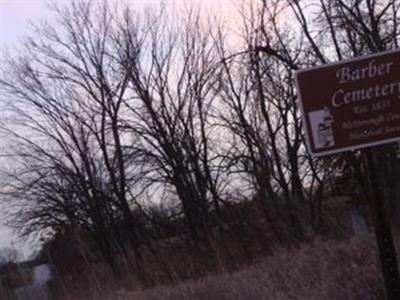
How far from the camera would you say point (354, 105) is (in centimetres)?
717

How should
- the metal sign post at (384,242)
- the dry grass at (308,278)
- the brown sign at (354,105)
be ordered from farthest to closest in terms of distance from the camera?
the dry grass at (308,278) → the metal sign post at (384,242) → the brown sign at (354,105)

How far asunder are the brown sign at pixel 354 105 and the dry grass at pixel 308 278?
8.23 ft

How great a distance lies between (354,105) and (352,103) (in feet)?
0.08

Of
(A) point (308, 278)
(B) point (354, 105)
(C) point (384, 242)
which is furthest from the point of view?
(A) point (308, 278)

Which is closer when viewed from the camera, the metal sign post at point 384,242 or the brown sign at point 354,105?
the brown sign at point 354,105

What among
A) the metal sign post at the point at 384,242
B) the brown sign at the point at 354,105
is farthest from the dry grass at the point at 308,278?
the brown sign at the point at 354,105

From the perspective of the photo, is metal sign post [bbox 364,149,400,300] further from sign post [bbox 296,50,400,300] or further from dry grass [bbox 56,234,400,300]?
dry grass [bbox 56,234,400,300]

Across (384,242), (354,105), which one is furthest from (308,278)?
(354,105)

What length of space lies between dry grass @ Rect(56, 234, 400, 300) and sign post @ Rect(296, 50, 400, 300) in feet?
8.26

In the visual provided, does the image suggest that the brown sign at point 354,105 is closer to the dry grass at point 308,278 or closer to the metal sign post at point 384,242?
the metal sign post at point 384,242

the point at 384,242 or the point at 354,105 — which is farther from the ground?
the point at 354,105

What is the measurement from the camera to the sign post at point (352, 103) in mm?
7141

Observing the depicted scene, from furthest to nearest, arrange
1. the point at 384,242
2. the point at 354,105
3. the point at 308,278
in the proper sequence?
the point at 308,278
the point at 384,242
the point at 354,105

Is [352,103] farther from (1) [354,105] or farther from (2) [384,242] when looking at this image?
(2) [384,242]
